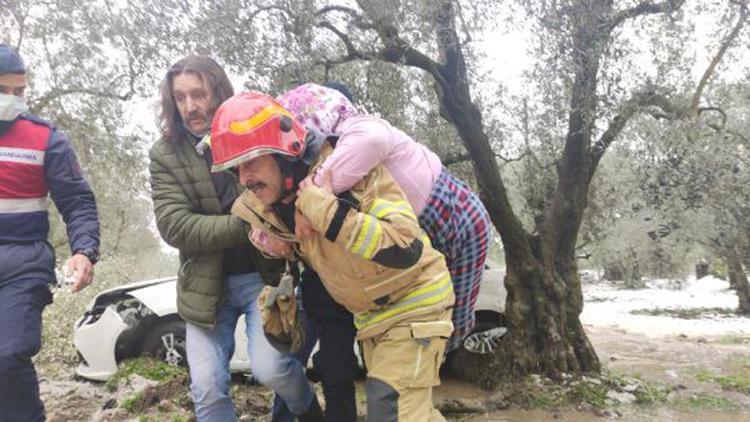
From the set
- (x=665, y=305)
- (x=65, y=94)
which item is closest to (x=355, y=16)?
(x=65, y=94)

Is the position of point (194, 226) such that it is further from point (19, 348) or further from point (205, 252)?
point (19, 348)

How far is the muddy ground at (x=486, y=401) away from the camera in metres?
4.50

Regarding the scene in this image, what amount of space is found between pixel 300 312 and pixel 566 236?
15.1 ft

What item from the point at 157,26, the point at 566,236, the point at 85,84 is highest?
the point at 85,84

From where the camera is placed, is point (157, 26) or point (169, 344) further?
point (169, 344)

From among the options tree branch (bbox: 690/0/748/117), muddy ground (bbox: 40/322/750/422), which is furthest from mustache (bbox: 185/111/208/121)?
tree branch (bbox: 690/0/748/117)

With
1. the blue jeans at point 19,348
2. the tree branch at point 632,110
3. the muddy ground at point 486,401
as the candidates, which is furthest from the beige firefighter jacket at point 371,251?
the tree branch at point 632,110

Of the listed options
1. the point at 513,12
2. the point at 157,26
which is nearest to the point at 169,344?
the point at 157,26

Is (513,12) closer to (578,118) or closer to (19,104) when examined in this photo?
(578,118)

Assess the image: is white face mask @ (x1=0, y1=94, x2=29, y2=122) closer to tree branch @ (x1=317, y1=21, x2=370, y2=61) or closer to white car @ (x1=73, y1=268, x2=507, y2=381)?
white car @ (x1=73, y1=268, x2=507, y2=381)

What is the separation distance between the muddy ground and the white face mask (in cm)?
238

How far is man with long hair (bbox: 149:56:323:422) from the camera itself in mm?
2736

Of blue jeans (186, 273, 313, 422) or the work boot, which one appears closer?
blue jeans (186, 273, 313, 422)

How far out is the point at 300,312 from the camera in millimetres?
3027
